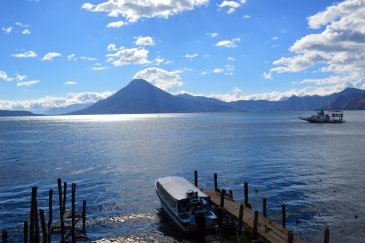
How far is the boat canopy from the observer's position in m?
37.2

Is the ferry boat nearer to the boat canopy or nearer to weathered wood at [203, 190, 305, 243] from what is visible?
the boat canopy

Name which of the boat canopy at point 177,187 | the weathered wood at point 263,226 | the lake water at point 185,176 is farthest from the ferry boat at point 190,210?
the weathered wood at point 263,226

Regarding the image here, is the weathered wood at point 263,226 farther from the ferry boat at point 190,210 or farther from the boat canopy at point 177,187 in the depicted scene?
the boat canopy at point 177,187

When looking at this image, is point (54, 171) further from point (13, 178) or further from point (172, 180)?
point (172, 180)

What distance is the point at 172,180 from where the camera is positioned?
43.5 m

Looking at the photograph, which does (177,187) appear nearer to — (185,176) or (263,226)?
(263,226)

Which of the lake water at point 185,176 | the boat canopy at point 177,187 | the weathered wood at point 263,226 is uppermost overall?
the boat canopy at point 177,187

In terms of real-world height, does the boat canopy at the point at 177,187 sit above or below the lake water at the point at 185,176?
above

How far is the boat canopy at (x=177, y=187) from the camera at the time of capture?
37188 millimetres

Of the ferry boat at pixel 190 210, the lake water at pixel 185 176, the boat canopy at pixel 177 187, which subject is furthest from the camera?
the lake water at pixel 185 176

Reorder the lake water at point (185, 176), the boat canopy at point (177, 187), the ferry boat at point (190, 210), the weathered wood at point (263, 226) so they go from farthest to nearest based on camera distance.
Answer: the lake water at point (185, 176), the boat canopy at point (177, 187), the ferry boat at point (190, 210), the weathered wood at point (263, 226)

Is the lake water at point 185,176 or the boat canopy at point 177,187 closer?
the boat canopy at point 177,187

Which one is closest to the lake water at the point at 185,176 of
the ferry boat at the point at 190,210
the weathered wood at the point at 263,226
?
the ferry boat at the point at 190,210

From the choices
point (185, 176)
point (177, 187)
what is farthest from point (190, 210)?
point (185, 176)
